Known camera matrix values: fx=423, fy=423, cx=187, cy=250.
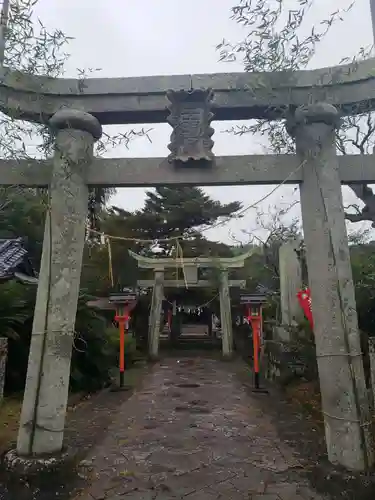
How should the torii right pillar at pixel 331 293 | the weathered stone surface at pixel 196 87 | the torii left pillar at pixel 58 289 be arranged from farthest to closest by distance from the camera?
the weathered stone surface at pixel 196 87, the torii left pillar at pixel 58 289, the torii right pillar at pixel 331 293

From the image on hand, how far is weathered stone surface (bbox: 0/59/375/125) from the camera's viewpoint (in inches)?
193

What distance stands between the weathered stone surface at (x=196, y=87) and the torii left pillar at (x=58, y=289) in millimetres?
365

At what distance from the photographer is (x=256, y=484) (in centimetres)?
449

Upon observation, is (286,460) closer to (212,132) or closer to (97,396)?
(212,132)

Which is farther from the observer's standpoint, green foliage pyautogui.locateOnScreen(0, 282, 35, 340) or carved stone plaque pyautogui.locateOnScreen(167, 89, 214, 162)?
green foliage pyautogui.locateOnScreen(0, 282, 35, 340)

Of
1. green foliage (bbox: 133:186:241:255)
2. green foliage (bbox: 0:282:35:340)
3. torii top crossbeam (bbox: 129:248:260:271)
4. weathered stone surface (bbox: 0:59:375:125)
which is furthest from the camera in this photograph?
green foliage (bbox: 133:186:241:255)

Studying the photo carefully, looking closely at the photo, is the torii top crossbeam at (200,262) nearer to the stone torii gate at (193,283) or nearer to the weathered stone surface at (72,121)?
the stone torii gate at (193,283)

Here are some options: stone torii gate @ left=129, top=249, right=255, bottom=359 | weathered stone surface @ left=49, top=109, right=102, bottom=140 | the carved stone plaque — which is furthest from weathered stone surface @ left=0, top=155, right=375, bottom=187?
stone torii gate @ left=129, top=249, right=255, bottom=359

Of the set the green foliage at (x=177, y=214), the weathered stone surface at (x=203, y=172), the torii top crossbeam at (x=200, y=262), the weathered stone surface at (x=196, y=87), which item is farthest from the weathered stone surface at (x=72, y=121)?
the green foliage at (x=177, y=214)

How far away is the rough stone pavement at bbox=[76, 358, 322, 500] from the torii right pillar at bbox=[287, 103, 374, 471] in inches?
28.2

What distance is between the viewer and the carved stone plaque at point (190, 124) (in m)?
4.95

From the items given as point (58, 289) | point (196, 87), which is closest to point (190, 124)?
point (196, 87)

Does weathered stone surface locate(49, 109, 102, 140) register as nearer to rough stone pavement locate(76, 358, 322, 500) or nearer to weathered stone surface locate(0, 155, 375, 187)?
weathered stone surface locate(0, 155, 375, 187)

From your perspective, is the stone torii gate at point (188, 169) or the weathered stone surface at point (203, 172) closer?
A: the stone torii gate at point (188, 169)
